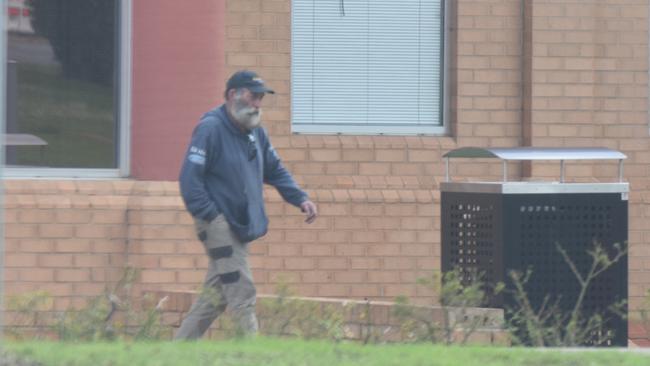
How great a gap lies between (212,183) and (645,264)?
500 cm

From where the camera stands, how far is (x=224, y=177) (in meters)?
8.48

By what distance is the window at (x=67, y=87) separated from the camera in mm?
11336

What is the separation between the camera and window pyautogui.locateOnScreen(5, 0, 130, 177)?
1134cm

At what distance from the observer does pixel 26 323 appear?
9.49 m

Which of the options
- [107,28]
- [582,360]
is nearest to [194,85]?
[107,28]

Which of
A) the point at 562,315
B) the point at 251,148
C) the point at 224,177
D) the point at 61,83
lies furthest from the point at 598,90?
the point at 224,177

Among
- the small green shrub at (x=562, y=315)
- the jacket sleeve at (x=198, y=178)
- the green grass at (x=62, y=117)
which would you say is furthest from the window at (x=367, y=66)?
the jacket sleeve at (x=198, y=178)

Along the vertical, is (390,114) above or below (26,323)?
above

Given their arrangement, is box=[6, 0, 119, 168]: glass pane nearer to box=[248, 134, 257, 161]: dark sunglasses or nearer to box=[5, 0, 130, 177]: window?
box=[5, 0, 130, 177]: window

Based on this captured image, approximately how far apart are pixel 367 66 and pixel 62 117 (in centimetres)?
248

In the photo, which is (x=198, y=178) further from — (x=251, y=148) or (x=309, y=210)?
(x=309, y=210)

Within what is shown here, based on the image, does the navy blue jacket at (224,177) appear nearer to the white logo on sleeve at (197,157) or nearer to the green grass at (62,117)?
the white logo on sleeve at (197,157)

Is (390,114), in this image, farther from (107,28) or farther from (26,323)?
(26,323)

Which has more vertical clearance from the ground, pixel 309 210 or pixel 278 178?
pixel 278 178
